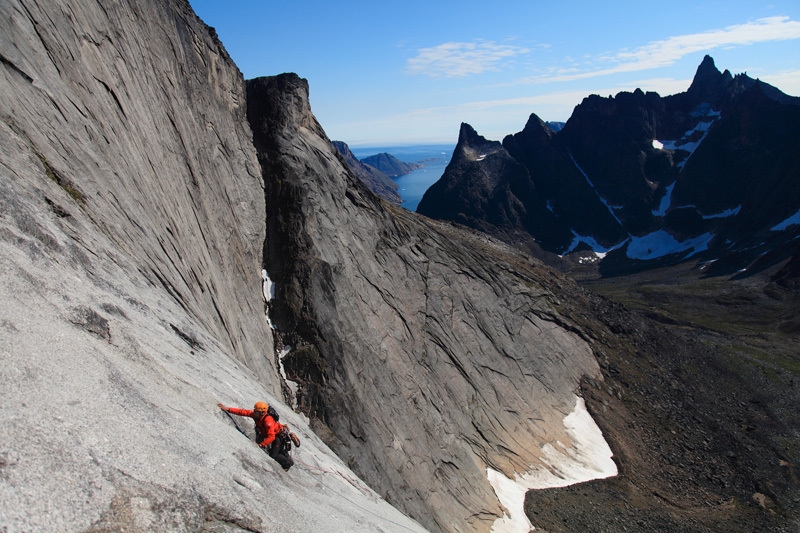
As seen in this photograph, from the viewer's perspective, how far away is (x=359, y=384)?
3181 cm

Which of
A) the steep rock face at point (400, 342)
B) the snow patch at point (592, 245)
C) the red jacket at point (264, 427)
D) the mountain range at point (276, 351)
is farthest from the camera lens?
the snow patch at point (592, 245)

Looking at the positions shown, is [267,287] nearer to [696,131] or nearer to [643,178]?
[643,178]

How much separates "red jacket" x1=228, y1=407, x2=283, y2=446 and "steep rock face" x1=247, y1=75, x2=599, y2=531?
17.2m

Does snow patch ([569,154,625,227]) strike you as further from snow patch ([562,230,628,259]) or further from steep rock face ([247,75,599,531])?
steep rock face ([247,75,599,531])

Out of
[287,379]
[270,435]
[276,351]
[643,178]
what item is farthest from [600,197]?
[270,435]

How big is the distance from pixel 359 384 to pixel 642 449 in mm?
29372

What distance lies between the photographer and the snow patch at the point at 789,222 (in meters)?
128

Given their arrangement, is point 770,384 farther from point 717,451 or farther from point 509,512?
point 509,512

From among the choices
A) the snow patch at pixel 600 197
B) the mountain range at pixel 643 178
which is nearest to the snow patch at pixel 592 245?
the mountain range at pixel 643 178

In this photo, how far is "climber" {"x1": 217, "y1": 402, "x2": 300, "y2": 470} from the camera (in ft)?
39.7

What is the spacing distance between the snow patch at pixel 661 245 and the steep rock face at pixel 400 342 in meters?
123

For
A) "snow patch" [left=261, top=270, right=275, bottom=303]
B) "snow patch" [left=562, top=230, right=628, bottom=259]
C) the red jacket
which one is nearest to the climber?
the red jacket

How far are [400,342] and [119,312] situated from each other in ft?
88.7

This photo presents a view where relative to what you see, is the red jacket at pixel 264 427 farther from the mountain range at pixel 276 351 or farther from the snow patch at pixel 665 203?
the snow patch at pixel 665 203
